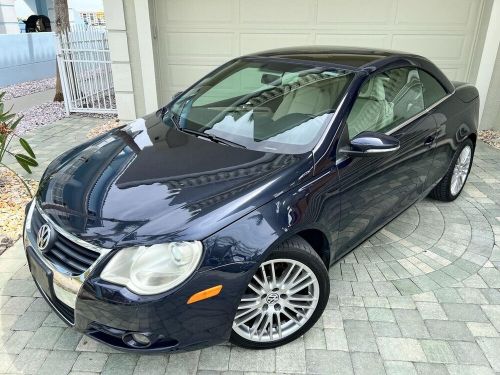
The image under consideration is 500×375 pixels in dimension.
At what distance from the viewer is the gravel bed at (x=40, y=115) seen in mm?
6645

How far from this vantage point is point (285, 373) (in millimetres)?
2180

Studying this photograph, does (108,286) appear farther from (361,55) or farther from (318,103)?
(361,55)

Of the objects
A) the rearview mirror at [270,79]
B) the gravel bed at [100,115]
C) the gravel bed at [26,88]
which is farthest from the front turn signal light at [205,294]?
the gravel bed at [26,88]

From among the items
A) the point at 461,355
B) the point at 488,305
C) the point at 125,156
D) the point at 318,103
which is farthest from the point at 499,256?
the point at 125,156

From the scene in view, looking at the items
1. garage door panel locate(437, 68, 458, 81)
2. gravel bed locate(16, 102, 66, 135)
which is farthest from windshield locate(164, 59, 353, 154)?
gravel bed locate(16, 102, 66, 135)

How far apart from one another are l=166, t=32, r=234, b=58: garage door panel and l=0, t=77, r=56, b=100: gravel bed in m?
4.89

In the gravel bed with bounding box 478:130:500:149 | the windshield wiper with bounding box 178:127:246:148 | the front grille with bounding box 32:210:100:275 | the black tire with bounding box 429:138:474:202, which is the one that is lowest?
the gravel bed with bounding box 478:130:500:149

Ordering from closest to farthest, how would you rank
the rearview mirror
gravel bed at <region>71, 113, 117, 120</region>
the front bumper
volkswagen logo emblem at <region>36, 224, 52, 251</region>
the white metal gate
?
the front bumper, volkswagen logo emblem at <region>36, 224, 52, 251</region>, the rearview mirror, the white metal gate, gravel bed at <region>71, 113, 117, 120</region>

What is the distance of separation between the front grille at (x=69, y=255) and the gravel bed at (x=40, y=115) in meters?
4.98

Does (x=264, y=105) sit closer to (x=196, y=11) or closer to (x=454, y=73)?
(x=196, y=11)

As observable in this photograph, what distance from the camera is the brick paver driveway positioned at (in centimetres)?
223

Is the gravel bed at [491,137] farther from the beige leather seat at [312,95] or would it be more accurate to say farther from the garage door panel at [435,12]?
the beige leather seat at [312,95]

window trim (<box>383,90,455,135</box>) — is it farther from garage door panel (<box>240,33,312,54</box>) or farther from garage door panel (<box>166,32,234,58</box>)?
garage door panel (<box>166,32,234,58</box>)

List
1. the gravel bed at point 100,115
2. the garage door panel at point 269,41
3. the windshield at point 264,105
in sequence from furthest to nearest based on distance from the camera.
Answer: the gravel bed at point 100,115, the garage door panel at point 269,41, the windshield at point 264,105
